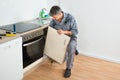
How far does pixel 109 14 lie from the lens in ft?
9.02

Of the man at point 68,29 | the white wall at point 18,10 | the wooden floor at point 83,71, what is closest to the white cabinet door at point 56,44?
the man at point 68,29

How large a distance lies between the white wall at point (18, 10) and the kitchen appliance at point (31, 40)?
5.9 inches

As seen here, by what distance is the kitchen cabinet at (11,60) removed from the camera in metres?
1.78

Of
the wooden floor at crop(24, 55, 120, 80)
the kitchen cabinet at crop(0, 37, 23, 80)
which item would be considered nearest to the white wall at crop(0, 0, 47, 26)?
the kitchen cabinet at crop(0, 37, 23, 80)

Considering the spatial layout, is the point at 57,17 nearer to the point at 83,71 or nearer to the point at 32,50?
the point at 32,50

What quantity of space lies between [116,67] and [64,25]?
1148 millimetres

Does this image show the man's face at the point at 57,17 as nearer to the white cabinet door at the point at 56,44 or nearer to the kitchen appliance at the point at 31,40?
the white cabinet door at the point at 56,44

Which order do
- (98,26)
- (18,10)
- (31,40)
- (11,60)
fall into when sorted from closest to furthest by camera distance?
(11,60)
(31,40)
(18,10)
(98,26)

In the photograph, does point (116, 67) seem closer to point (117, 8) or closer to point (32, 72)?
point (117, 8)

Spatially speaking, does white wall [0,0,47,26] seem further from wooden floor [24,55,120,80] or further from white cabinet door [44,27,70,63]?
wooden floor [24,55,120,80]

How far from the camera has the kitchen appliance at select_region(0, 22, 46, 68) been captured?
218 cm

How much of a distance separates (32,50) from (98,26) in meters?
1.26

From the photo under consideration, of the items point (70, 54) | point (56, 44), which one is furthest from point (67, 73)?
point (56, 44)

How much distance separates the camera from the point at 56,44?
2438 millimetres
